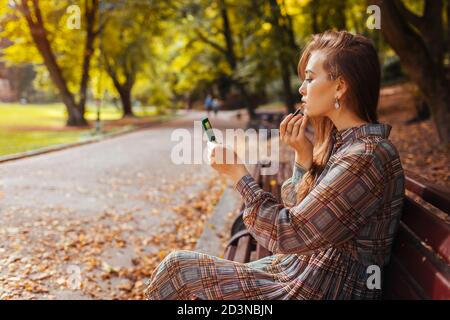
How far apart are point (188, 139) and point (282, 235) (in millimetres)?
14029

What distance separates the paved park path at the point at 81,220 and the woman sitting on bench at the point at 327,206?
1404 mm

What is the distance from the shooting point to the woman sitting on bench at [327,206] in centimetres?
142

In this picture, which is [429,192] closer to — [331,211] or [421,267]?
[421,267]

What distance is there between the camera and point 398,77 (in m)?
23.1

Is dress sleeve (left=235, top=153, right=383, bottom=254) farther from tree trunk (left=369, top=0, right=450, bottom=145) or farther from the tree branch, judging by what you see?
the tree branch

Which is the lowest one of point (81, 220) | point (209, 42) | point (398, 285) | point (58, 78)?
point (81, 220)

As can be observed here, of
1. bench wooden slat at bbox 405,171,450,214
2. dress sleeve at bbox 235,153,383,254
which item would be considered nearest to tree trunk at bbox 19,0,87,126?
bench wooden slat at bbox 405,171,450,214

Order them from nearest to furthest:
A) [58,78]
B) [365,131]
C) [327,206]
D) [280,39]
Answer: [327,206] → [365,131] → [280,39] → [58,78]

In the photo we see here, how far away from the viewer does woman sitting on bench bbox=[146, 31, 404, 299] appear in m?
1.42

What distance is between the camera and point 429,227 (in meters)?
1.56

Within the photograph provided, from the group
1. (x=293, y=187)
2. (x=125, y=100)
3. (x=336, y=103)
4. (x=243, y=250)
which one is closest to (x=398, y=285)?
(x=293, y=187)

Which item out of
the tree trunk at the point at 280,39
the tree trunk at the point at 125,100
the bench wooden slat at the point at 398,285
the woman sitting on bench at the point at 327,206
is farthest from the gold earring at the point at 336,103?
the tree trunk at the point at 125,100

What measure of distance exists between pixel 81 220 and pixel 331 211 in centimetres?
444

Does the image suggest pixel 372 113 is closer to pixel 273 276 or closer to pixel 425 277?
pixel 425 277
